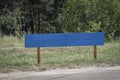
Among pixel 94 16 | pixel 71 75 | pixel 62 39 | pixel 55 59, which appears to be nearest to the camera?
pixel 71 75

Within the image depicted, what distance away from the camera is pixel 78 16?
26969mm

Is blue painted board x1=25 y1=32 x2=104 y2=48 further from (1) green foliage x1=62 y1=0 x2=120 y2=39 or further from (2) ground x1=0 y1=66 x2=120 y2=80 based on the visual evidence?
(1) green foliage x1=62 y1=0 x2=120 y2=39

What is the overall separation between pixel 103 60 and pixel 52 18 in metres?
31.7

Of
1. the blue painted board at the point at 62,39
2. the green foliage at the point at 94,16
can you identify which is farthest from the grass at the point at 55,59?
the green foliage at the point at 94,16

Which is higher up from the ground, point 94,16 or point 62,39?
point 94,16

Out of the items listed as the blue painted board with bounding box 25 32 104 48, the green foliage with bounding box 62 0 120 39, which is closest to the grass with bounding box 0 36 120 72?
the blue painted board with bounding box 25 32 104 48

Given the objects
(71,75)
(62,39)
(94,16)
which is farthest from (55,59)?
(94,16)

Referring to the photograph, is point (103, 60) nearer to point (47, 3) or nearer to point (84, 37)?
point (84, 37)

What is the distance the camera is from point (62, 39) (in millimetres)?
13234

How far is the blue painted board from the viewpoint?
500 inches

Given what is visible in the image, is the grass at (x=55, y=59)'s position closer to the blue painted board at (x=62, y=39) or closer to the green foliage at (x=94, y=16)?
the blue painted board at (x=62, y=39)

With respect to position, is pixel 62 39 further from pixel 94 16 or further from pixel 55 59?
pixel 94 16

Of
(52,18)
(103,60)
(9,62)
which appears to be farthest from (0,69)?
(52,18)

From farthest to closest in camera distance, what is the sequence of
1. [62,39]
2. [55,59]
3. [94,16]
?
[94,16]
[55,59]
[62,39]
